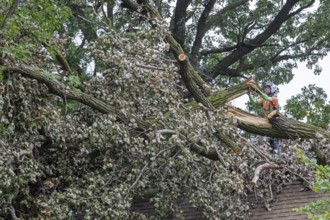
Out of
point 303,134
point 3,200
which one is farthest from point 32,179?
point 303,134

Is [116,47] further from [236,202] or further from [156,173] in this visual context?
[236,202]

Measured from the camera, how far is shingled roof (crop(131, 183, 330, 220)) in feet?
28.7

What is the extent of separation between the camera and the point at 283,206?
29.2 ft

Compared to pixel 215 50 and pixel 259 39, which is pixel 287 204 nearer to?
pixel 259 39

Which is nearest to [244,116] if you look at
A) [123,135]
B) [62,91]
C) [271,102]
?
[271,102]

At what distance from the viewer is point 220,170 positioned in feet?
27.1

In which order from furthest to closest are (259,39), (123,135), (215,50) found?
1. (215,50)
2. (259,39)
3. (123,135)

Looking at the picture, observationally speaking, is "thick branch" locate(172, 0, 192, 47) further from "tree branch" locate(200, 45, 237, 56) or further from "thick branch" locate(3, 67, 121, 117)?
"thick branch" locate(3, 67, 121, 117)

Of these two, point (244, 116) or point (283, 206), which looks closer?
point (283, 206)

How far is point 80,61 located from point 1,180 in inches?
285

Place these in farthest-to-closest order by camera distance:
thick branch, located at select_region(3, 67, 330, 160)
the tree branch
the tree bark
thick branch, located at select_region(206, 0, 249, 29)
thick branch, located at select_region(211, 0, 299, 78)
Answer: the tree branch < thick branch, located at select_region(211, 0, 299, 78) < thick branch, located at select_region(206, 0, 249, 29) < the tree bark < thick branch, located at select_region(3, 67, 330, 160)

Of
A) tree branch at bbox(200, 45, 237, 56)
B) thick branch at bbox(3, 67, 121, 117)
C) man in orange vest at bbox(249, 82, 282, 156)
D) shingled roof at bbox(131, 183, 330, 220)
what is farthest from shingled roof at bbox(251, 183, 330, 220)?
tree branch at bbox(200, 45, 237, 56)

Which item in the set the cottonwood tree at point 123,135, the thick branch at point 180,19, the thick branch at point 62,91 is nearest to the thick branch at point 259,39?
the thick branch at point 180,19

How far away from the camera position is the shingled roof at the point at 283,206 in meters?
8.76
